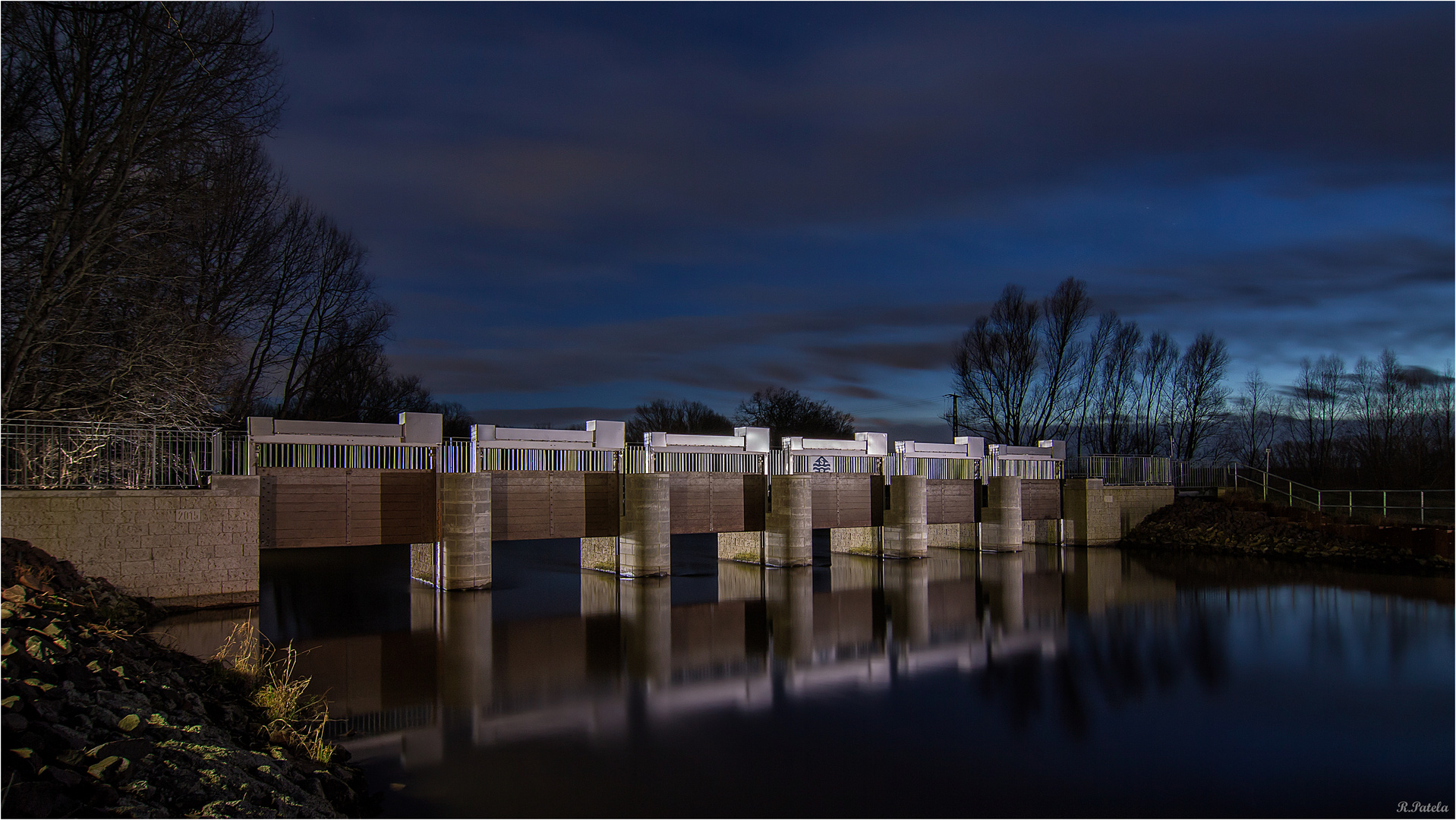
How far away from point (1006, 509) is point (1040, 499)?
2812 millimetres

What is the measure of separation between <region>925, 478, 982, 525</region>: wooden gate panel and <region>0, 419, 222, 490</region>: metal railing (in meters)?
22.6

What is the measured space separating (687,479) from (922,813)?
17776 millimetres

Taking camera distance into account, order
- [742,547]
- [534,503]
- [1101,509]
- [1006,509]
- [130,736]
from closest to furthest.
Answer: [130,736]
[534,503]
[742,547]
[1006,509]
[1101,509]

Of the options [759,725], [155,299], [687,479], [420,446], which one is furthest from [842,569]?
[155,299]

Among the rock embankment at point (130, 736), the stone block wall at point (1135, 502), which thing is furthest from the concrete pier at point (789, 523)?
the rock embankment at point (130, 736)

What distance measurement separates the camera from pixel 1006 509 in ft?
108

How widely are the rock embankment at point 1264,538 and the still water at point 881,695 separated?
4477 millimetres

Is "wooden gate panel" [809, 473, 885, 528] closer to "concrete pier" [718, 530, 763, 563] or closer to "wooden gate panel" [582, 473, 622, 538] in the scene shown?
"concrete pier" [718, 530, 763, 563]

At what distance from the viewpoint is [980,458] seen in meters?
33.4

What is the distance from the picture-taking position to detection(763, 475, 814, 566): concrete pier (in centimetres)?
2683

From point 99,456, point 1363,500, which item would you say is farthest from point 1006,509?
point 99,456

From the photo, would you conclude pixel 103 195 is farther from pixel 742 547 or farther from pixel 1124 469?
pixel 1124 469

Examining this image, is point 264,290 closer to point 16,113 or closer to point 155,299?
point 155,299

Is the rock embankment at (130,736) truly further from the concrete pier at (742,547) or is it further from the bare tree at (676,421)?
the bare tree at (676,421)
